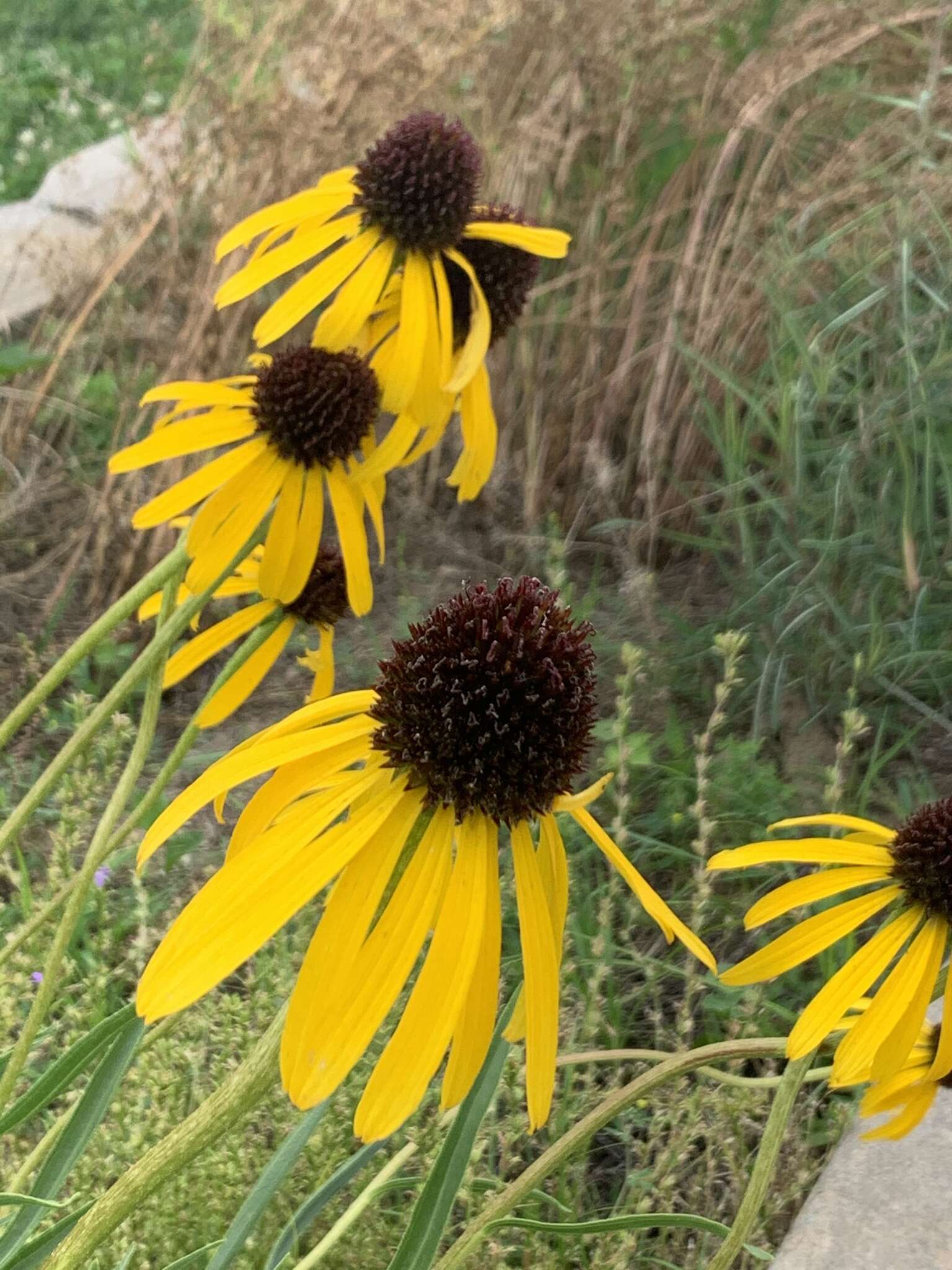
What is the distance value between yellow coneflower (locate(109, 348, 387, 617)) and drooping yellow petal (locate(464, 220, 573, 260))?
0.17 metres

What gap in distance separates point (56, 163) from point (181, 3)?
1.87 meters

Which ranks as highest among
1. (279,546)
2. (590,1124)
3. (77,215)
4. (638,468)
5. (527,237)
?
(77,215)

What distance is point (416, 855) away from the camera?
1.82 feet

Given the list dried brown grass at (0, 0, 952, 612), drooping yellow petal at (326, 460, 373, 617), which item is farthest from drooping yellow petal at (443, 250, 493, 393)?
dried brown grass at (0, 0, 952, 612)

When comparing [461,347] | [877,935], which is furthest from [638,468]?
[877,935]

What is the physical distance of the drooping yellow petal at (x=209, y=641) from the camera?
98 cm

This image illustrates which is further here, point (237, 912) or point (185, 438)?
point (185, 438)

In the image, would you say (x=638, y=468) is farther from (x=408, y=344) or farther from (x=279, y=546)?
(x=279, y=546)

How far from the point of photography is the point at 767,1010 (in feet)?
4.63

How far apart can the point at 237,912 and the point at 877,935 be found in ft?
1.66

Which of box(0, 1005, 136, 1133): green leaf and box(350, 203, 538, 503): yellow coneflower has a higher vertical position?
box(350, 203, 538, 503): yellow coneflower

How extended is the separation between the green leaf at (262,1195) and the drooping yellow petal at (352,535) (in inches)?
15.9

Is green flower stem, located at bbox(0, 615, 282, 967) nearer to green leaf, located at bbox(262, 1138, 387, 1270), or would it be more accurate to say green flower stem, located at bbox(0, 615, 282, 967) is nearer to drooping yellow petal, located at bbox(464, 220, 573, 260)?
green leaf, located at bbox(262, 1138, 387, 1270)

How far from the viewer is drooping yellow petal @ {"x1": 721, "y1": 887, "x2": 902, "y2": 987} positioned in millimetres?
753
